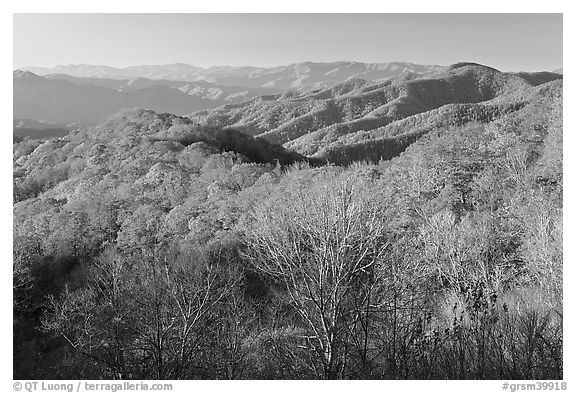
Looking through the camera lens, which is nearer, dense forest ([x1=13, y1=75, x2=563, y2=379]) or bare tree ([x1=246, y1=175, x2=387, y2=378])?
bare tree ([x1=246, y1=175, x2=387, y2=378])

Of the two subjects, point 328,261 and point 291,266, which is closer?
point 328,261

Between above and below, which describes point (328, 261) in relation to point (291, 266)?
above

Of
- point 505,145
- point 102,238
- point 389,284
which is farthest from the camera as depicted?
point 505,145

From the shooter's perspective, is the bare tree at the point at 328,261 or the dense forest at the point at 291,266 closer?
the bare tree at the point at 328,261

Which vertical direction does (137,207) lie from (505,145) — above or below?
below

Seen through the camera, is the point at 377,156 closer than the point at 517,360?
No

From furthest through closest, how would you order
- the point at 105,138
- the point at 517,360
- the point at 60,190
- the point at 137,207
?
the point at 105,138 < the point at 60,190 < the point at 137,207 < the point at 517,360

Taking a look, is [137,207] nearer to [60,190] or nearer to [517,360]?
[60,190]

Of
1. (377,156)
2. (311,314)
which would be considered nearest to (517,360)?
(311,314)
